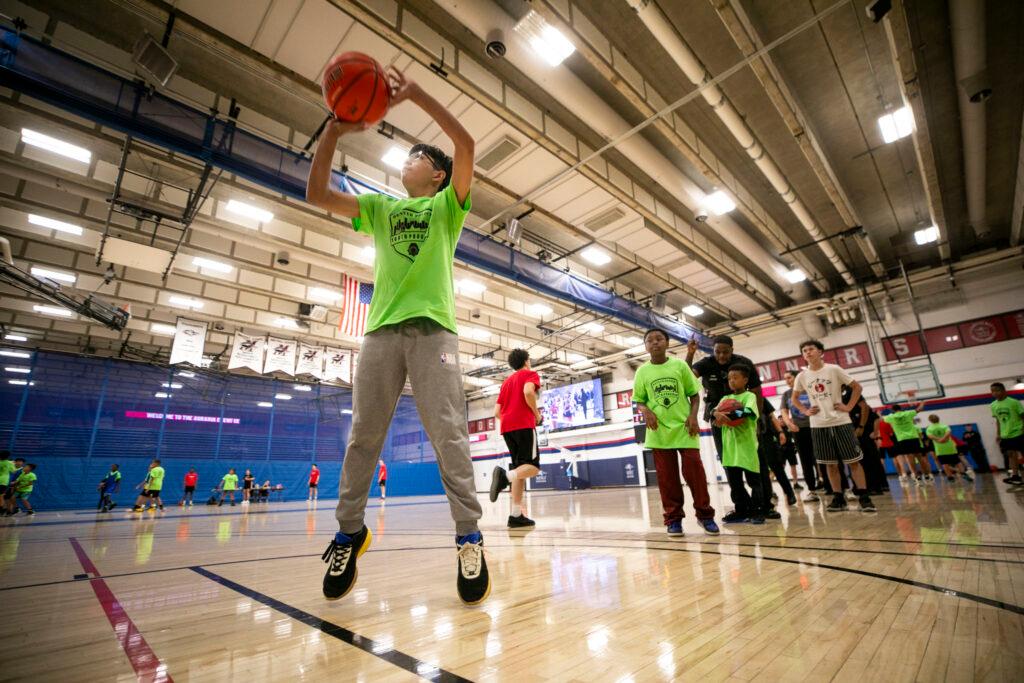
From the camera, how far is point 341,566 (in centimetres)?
163

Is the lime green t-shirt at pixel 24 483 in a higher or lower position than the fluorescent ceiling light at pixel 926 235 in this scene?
lower

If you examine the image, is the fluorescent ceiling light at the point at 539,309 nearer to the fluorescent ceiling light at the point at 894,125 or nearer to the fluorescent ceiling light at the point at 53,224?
the fluorescent ceiling light at the point at 894,125

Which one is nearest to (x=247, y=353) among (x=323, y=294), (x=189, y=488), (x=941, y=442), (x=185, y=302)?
(x=185, y=302)

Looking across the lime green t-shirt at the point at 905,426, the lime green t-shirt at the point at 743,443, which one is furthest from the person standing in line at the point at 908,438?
the lime green t-shirt at the point at 743,443

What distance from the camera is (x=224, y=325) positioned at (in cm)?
1526

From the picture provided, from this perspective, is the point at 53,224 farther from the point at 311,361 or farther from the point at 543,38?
the point at 543,38

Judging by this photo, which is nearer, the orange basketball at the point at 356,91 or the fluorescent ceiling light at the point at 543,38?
the orange basketball at the point at 356,91

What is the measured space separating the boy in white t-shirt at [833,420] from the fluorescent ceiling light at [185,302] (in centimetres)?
1413

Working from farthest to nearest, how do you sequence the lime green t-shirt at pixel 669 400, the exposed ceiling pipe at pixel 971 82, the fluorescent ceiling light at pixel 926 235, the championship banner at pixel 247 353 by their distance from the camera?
the championship banner at pixel 247 353 → the fluorescent ceiling light at pixel 926 235 → the exposed ceiling pipe at pixel 971 82 → the lime green t-shirt at pixel 669 400

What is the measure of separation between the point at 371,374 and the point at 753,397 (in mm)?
3677

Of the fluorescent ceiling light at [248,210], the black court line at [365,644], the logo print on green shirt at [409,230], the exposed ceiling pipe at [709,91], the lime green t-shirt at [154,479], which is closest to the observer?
the black court line at [365,644]

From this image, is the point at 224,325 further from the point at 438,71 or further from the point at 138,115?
the point at 438,71

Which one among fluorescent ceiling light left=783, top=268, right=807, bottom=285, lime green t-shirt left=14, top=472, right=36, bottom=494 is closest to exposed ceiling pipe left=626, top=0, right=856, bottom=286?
fluorescent ceiling light left=783, top=268, right=807, bottom=285

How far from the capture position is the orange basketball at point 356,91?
1.66 m
